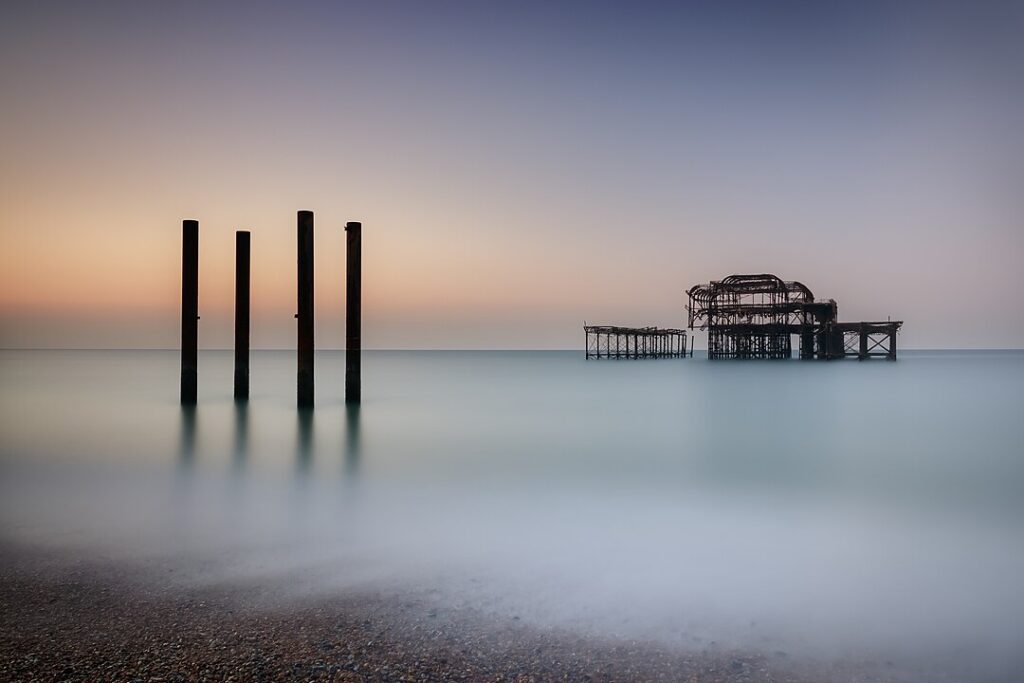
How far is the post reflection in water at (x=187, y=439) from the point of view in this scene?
12.5 m

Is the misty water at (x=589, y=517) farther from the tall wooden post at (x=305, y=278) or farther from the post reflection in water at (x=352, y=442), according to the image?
the tall wooden post at (x=305, y=278)

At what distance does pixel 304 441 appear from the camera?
1535cm

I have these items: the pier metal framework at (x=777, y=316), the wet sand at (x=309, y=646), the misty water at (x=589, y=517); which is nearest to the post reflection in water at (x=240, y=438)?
the misty water at (x=589, y=517)

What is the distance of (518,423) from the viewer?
20984 mm

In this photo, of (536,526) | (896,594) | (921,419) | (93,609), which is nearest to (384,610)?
(93,609)

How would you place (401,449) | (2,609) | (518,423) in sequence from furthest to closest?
(518,423) → (401,449) → (2,609)

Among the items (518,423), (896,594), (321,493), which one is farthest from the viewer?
(518,423)

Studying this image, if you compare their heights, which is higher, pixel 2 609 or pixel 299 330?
pixel 299 330

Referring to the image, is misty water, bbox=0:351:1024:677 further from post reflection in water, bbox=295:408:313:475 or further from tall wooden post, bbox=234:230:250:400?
tall wooden post, bbox=234:230:250:400

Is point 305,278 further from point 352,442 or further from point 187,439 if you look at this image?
point 187,439

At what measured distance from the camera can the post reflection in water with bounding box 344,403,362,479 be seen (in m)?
12.1

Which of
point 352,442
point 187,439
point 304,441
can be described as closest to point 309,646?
point 352,442

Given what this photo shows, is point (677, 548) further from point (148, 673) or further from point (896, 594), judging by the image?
point (148, 673)

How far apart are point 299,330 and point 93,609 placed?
11569 millimetres
